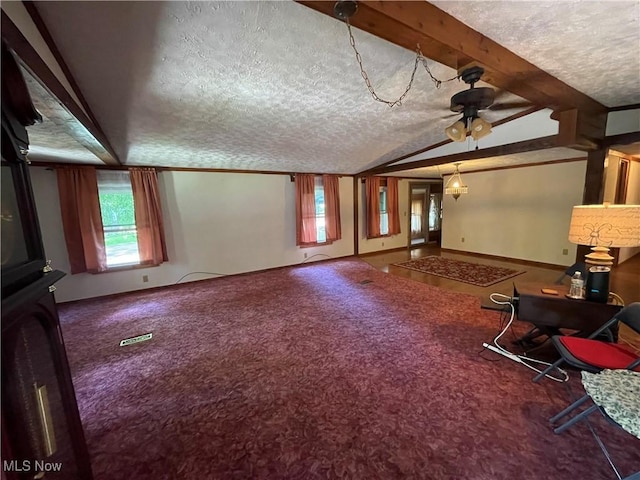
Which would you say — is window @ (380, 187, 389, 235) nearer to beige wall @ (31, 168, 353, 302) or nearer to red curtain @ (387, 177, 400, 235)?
red curtain @ (387, 177, 400, 235)

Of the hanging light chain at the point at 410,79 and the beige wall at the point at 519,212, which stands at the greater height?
the hanging light chain at the point at 410,79

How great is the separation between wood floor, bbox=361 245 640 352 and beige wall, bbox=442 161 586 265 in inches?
12.0

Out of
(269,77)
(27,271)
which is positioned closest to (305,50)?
(269,77)

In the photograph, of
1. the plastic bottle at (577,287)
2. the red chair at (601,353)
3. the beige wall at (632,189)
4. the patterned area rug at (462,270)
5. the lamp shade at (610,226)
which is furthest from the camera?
the beige wall at (632,189)

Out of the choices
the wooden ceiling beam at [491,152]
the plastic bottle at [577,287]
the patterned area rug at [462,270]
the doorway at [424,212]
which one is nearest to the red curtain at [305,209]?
the wooden ceiling beam at [491,152]

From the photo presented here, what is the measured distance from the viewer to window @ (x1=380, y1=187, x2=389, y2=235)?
6871mm

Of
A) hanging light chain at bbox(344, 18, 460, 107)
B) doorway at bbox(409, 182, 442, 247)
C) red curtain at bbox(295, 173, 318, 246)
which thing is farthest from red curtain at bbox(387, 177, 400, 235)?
hanging light chain at bbox(344, 18, 460, 107)

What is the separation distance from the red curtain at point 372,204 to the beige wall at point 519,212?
6.32ft

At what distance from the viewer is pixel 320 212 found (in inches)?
239

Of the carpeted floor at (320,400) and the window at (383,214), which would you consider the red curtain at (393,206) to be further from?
the carpeted floor at (320,400)

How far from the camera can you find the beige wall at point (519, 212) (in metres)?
4.94

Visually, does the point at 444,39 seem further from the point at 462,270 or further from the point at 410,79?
the point at 462,270

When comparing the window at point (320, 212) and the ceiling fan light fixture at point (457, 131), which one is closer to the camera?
the ceiling fan light fixture at point (457, 131)

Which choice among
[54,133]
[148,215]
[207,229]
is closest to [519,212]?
[207,229]
